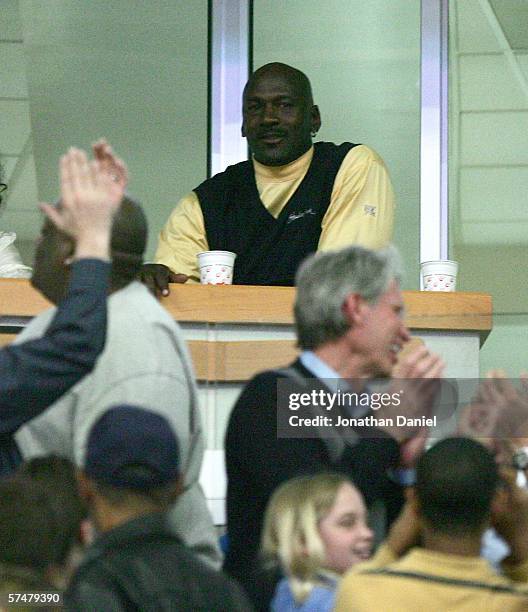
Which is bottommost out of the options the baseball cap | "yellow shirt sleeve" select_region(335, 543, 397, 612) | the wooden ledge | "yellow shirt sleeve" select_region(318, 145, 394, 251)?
"yellow shirt sleeve" select_region(335, 543, 397, 612)

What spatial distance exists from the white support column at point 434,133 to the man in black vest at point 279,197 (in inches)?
36.4

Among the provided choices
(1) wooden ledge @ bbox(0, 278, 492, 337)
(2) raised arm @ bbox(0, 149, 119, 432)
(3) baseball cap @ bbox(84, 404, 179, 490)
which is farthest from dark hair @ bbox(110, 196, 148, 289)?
(1) wooden ledge @ bbox(0, 278, 492, 337)

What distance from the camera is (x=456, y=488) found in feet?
6.95

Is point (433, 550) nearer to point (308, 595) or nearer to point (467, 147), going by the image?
point (308, 595)

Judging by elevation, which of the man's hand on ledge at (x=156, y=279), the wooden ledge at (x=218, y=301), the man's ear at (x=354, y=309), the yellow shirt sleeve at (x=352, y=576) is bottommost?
the yellow shirt sleeve at (x=352, y=576)

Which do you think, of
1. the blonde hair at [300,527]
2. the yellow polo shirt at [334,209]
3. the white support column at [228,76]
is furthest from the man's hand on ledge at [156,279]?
the white support column at [228,76]

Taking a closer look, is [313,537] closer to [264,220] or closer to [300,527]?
[300,527]

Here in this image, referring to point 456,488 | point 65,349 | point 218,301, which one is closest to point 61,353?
point 65,349

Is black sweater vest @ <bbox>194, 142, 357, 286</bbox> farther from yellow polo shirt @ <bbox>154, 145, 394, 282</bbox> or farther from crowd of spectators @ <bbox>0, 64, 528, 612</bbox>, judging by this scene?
crowd of spectators @ <bbox>0, 64, 528, 612</bbox>

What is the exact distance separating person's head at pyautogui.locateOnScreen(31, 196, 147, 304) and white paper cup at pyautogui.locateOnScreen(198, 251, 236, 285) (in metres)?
1.57

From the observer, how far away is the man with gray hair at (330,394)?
230 cm

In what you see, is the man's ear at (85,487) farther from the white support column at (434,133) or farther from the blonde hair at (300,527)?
the white support column at (434,133)

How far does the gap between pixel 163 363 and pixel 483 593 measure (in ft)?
1.68

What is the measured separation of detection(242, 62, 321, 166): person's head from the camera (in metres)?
4.46
